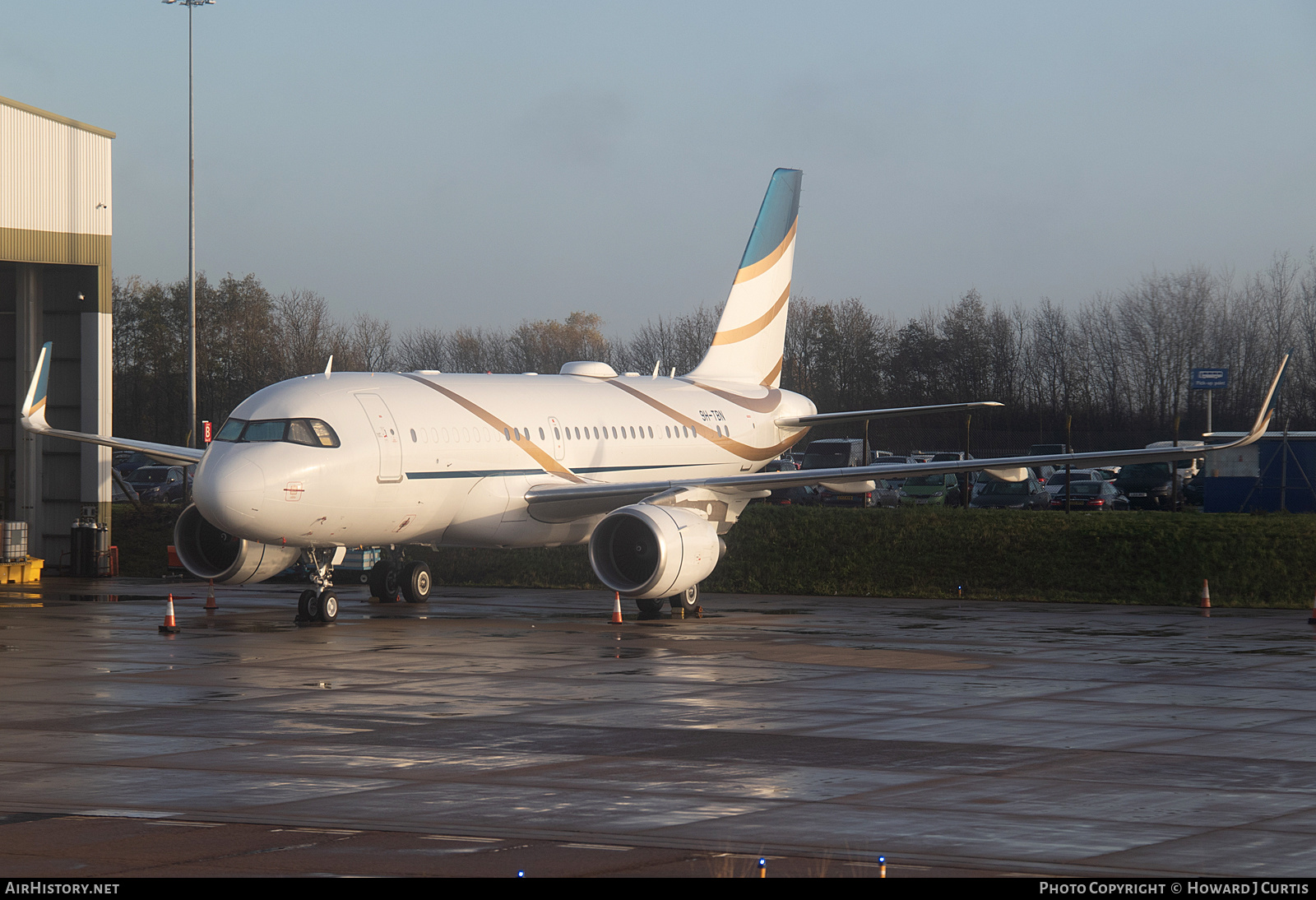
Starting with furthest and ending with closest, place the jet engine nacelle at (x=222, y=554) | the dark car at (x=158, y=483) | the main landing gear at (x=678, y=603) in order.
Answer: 1. the dark car at (x=158, y=483)
2. the jet engine nacelle at (x=222, y=554)
3. the main landing gear at (x=678, y=603)

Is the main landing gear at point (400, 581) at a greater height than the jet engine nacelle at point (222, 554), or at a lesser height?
lesser

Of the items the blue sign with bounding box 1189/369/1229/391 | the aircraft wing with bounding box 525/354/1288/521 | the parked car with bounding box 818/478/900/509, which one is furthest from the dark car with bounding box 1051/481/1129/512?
the aircraft wing with bounding box 525/354/1288/521

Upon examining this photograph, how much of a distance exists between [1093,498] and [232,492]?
3394 cm

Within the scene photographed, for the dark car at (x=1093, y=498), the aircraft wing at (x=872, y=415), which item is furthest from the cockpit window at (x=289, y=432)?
the dark car at (x=1093, y=498)

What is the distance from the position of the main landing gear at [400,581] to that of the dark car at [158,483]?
33606 mm

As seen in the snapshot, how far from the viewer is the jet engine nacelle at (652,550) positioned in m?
22.8

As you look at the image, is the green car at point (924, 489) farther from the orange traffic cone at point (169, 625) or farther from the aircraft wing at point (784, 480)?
the orange traffic cone at point (169, 625)

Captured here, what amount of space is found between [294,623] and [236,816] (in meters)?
14.0

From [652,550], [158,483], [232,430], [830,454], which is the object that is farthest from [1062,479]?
[158,483]

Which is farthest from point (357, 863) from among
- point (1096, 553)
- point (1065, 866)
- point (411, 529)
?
point (1096, 553)

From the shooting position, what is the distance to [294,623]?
76.5 feet

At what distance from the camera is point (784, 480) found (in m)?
24.3

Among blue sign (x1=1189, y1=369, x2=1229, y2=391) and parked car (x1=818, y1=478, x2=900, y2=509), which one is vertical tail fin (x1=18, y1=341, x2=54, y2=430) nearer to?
blue sign (x1=1189, y1=369, x2=1229, y2=391)

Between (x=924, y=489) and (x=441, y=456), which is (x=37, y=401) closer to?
(x=441, y=456)
